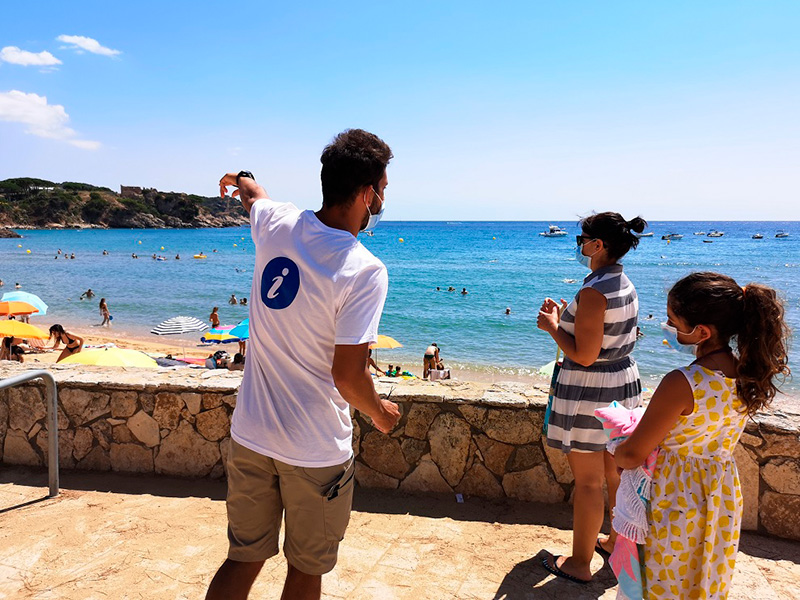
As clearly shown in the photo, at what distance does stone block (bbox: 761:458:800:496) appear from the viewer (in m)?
3.02

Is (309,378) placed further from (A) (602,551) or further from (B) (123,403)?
(B) (123,403)

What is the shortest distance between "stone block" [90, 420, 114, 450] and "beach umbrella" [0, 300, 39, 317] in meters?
11.0

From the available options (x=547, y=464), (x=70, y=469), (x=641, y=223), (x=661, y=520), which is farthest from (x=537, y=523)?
(x=70, y=469)

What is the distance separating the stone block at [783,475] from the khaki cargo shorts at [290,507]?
259cm

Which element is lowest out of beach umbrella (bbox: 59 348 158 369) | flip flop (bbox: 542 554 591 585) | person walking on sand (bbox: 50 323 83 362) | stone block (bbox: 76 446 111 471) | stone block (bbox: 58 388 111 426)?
person walking on sand (bbox: 50 323 83 362)

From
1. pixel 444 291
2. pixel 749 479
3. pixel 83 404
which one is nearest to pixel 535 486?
pixel 749 479

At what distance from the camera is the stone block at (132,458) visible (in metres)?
3.78

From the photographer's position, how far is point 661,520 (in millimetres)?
1880

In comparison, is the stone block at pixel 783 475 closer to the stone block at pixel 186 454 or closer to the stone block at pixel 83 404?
the stone block at pixel 186 454

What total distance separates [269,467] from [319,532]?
0.25m

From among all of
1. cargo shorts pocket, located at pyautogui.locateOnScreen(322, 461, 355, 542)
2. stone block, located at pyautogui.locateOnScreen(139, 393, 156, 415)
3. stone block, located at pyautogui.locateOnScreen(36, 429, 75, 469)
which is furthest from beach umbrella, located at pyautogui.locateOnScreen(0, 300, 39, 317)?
cargo shorts pocket, located at pyautogui.locateOnScreen(322, 461, 355, 542)

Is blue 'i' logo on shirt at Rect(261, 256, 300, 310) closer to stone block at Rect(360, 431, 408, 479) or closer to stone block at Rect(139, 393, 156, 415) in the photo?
stone block at Rect(360, 431, 408, 479)

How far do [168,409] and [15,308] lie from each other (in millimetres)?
11757

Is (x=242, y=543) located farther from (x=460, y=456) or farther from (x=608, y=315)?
(x=460, y=456)
